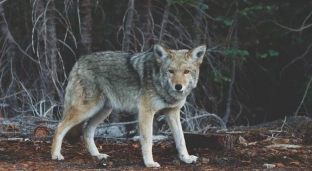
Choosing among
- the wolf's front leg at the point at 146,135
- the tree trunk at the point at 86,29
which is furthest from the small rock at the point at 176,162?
the tree trunk at the point at 86,29

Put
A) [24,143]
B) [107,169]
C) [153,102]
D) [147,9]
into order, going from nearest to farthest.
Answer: [107,169] < [153,102] < [24,143] < [147,9]

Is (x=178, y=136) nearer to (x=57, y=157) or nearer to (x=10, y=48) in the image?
(x=57, y=157)

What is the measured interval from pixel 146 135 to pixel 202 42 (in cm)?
815

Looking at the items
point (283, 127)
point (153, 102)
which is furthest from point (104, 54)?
point (283, 127)

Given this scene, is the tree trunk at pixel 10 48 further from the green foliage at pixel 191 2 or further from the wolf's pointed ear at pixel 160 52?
the wolf's pointed ear at pixel 160 52

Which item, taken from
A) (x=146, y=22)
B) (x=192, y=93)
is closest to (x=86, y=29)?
(x=146, y=22)

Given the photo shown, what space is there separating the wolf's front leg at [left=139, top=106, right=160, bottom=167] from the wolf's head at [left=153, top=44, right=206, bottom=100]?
0.41m

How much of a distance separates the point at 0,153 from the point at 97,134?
2.16 metres

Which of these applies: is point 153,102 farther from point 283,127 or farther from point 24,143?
point 283,127

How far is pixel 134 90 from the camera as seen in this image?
307 inches

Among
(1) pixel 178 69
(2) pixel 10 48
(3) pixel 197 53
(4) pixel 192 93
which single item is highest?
(2) pixel 10 48

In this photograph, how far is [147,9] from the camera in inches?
483

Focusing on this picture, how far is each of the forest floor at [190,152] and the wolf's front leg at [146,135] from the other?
0.12 m

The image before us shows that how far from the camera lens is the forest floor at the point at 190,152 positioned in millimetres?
7211
